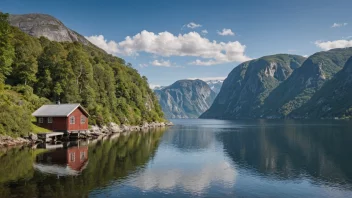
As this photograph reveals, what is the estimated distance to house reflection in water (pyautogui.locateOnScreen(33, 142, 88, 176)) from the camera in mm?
42397

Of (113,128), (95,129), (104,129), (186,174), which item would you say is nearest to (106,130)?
(104,129)

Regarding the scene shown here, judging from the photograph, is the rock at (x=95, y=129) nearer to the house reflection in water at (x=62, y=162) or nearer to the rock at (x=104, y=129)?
the rock at (x=104, y=129)

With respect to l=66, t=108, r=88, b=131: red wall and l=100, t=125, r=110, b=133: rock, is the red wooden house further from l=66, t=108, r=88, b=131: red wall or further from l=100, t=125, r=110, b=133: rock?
l=100, t=125, r=110, b=133: rock

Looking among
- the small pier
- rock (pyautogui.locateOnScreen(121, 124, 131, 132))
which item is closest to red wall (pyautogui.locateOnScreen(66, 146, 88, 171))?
the small pier

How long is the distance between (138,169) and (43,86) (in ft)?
229

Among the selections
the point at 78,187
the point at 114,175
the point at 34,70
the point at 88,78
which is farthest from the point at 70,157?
the point at 88,78

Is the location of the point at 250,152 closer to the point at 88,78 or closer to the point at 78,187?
the point at 78,187

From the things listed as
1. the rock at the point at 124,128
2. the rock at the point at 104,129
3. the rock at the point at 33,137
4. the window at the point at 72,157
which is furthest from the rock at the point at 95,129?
the window at the point at 72,157

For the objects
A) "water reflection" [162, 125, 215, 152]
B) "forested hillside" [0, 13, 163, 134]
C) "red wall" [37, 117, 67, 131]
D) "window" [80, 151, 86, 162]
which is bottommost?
"water reflection" [162, 125, 215, 152]

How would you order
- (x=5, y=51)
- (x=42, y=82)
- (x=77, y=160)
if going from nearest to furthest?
(x=77, y=160), (x=5, y=51), (x=42, y=82)

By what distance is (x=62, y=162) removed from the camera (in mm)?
49156

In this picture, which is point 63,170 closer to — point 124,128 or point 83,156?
point 83,156

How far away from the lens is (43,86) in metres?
103

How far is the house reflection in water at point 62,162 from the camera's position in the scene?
42.4 meters
